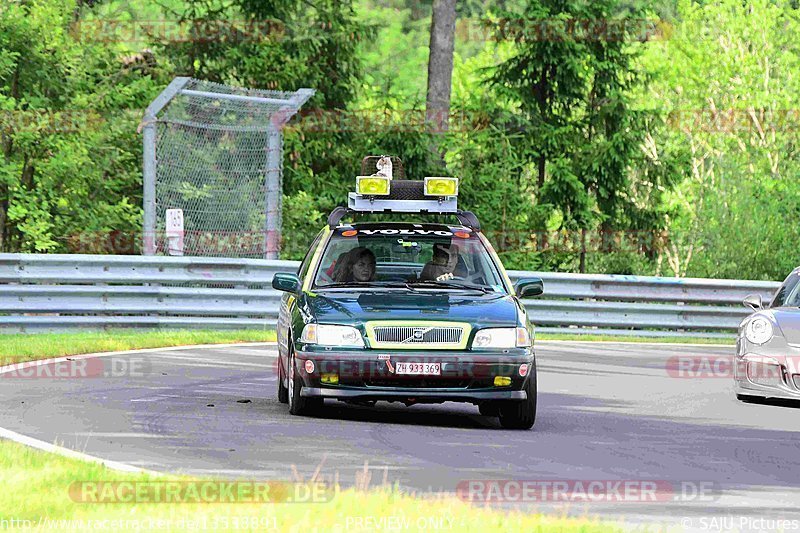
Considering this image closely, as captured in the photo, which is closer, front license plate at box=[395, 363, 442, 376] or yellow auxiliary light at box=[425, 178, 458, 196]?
front license plate at box=[395, 363, 442, 376]

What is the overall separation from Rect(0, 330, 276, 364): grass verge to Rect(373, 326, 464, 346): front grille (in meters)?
6.19

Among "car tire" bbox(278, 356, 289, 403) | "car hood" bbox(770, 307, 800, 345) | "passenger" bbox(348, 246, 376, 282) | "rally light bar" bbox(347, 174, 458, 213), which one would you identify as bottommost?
"car tire" bbox(278, 356, 289, 403)

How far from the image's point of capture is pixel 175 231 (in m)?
23.6

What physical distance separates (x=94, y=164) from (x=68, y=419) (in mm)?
17900

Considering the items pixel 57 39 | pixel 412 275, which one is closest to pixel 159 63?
pixel 57 39

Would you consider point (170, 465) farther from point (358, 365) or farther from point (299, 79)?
point (299, 79)

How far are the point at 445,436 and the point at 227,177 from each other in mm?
15206

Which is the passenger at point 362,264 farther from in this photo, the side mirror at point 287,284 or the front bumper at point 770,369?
the front bumper at point 770,369

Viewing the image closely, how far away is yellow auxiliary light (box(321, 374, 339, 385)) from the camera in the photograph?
12289 mm

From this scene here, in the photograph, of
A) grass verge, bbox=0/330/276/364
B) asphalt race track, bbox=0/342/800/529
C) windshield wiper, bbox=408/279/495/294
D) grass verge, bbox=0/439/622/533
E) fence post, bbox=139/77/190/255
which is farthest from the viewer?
fence post, bbox=139/77/190/255

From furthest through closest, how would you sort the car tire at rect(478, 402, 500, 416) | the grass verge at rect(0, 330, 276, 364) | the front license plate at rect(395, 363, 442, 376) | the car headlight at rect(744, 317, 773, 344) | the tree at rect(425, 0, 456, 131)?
the tree at rect(425, 0, 456, 131), the grass verge at rect(0, 330, 276, 364), the car headlight at rect(744, 317, 773, 344), the car tire at rect(478, 402, 500, 416), the front license plate at rect(395, 363, 442, 376)

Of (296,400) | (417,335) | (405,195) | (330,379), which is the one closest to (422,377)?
(417,335)

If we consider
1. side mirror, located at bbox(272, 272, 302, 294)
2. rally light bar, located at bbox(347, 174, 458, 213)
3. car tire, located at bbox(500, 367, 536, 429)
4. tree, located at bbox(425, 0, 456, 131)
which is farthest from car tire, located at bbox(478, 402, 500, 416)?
tree, located at bbox(425, 0, 456, 131)

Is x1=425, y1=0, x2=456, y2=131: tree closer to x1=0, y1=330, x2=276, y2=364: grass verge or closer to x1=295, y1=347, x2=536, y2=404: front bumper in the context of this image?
x1=0, y1=330, x2=276, y2=364: grass verge
